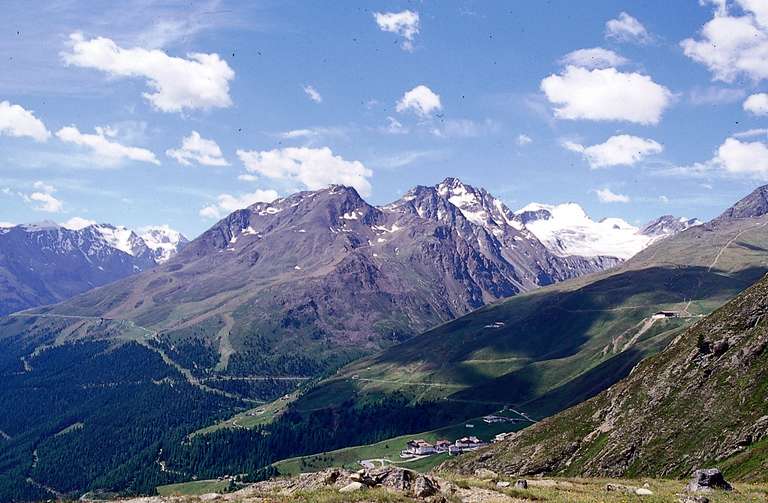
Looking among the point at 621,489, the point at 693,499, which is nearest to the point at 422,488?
the point at 693,499

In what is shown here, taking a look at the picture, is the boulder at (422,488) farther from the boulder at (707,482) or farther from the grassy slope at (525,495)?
the boulder at (707,482)

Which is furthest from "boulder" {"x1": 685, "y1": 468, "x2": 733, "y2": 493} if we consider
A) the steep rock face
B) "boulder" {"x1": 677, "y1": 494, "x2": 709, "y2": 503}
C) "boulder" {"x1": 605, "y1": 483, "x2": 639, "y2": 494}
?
the steep rock face

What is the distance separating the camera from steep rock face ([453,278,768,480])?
94.3 m

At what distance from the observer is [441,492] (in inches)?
1759

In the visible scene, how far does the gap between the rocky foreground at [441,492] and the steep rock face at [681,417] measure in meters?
33.2

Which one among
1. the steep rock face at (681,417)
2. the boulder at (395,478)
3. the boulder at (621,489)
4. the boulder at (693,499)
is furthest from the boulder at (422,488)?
the steep rock face at (681,417)

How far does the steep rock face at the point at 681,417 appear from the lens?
94312 millimetres

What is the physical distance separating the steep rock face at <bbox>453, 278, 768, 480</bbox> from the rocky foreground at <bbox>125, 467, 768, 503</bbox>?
33.2 m

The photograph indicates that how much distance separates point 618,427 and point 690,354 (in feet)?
76.7

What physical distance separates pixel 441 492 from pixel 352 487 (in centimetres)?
712

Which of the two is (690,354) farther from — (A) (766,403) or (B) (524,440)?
(B) (524,440)

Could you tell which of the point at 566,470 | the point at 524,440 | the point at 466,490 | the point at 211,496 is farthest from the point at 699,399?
the point at 211,496

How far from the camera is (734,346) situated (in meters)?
117

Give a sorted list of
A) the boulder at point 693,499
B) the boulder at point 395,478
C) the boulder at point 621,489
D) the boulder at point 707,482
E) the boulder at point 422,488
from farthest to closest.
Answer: the boulder at point 707,482
the boulder at point 621,489
the boulder at point 395,478
the boulder at point 422,488
the boulder at point 693,499
